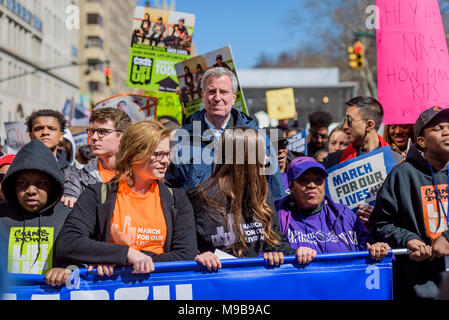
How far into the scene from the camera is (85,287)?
3092mm

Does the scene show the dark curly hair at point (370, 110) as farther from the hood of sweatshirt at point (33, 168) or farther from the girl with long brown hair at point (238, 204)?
the hood of sweatshirt at point (33, 168)

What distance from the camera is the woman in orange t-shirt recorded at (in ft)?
10.0

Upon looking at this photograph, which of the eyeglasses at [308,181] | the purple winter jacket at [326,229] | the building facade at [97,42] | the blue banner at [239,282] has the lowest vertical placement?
the blue banner at [239,282]

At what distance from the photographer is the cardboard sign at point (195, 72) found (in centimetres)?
554

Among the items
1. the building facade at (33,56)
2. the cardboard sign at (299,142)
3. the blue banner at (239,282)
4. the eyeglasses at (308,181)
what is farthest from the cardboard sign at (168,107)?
the building facade at (33,56)

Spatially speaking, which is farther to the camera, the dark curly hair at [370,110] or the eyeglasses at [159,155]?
the dark curly hair at [370,110]

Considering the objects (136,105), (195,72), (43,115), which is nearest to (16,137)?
(136,105)

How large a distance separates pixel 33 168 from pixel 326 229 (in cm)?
196

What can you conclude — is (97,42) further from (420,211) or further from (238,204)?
(420,211)

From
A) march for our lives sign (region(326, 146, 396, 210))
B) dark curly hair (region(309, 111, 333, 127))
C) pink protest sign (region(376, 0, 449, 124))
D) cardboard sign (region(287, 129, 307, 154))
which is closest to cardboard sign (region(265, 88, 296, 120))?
dark curly hair (region(309, 111, 333, 127))

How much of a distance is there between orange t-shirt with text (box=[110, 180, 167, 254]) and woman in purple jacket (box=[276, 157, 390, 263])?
0.97 metres

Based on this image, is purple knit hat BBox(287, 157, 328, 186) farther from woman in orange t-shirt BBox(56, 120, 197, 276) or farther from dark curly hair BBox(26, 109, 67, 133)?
dark curly hair BBox(26, 109, 67, 133)

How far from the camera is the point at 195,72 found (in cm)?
582

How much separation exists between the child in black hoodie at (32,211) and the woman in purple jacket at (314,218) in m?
1.54
